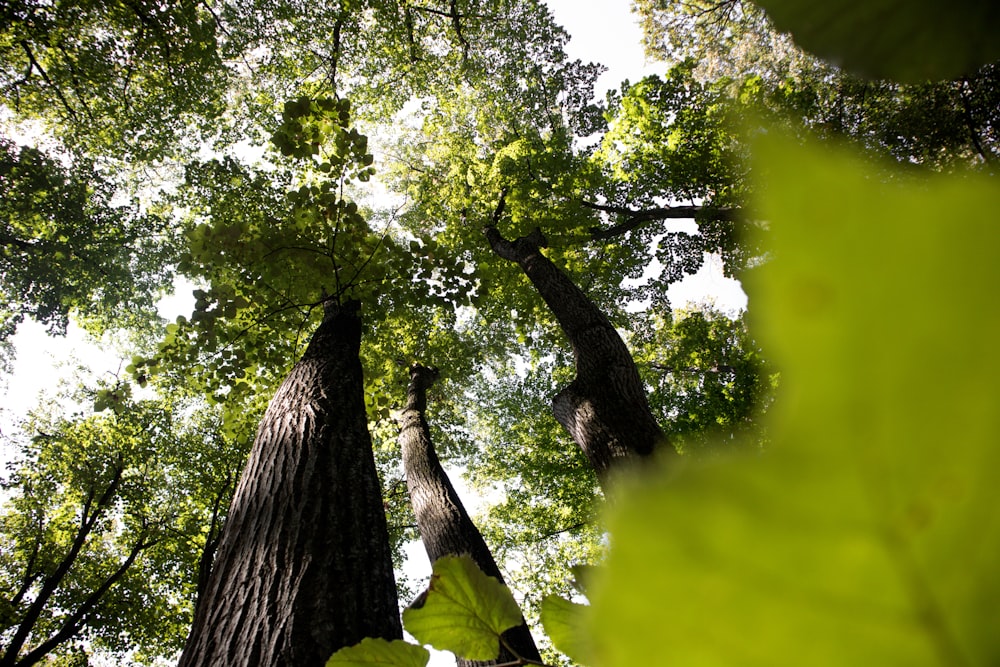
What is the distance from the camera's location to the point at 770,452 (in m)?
0.12

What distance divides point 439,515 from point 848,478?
4996 mm

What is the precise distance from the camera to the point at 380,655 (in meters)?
0.50

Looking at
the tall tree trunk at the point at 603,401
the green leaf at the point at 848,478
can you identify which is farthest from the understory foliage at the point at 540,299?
the tall tree trunk at the point at 603,401

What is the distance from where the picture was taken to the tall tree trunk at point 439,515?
3.59m

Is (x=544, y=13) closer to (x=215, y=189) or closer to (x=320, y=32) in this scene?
(x=320, y=32)

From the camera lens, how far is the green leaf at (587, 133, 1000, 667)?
0.11m

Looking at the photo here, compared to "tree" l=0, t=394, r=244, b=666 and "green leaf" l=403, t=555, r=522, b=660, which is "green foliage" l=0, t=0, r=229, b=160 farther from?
"green leaf" l=403, t=555, r=522, b=660

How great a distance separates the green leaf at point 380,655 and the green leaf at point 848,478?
45cm

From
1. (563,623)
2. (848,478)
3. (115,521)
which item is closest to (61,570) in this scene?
(115,521)

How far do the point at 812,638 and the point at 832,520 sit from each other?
42mm

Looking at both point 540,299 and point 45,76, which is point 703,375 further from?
point 45,76

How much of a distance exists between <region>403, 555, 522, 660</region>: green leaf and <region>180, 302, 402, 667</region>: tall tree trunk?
3.88 ft

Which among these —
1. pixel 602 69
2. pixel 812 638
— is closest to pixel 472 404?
pixel 602 69

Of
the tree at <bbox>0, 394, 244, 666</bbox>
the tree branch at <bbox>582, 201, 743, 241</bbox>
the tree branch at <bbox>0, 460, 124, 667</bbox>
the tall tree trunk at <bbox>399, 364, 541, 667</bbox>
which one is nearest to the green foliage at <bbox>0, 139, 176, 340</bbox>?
the tree at <bbox>0, 394, 244, 666</bbox>
